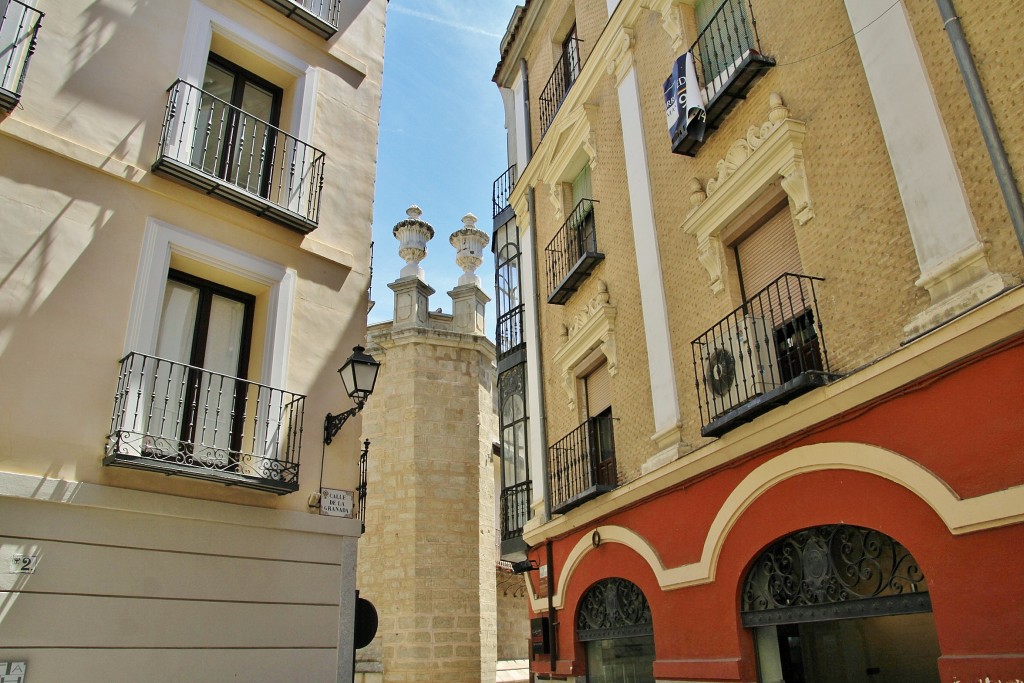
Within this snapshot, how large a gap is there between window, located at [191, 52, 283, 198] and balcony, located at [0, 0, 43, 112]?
1.54 m

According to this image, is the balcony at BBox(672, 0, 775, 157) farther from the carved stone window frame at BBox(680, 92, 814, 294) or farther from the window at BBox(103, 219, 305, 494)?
the window at BBox(103, 219, 305, 494)

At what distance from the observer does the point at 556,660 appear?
10.0 m

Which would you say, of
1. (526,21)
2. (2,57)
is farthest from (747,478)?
(526,21)

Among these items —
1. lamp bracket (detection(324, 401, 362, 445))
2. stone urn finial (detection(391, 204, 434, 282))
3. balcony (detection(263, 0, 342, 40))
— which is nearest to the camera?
lamp bracket (detection(324, 401, 362, 445))

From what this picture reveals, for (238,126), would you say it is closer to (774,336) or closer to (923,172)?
(774,336)

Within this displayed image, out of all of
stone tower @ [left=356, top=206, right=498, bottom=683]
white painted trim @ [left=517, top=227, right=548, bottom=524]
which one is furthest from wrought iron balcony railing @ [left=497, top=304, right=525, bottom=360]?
stone tower @ [left=356, top=206, right=498, bottom=683]

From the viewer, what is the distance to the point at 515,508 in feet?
41.8

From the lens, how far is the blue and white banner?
25.7 ft

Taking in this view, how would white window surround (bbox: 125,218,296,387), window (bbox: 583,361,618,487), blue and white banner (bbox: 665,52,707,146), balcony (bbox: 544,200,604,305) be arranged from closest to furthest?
white window surround (bbox: 125,218,296,387) → blue and white banner (bbox: 665,52,707,146) → window (bbox: 583,361,618,487) → balcony (bbox: 544,200,604,305)

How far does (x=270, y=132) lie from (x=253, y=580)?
16.1ft

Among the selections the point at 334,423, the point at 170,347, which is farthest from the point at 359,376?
the point at 170,347

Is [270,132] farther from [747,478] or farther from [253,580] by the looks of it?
[747,478]

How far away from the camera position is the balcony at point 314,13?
890 centimetres

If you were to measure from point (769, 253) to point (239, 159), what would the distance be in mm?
Answer: 5482
